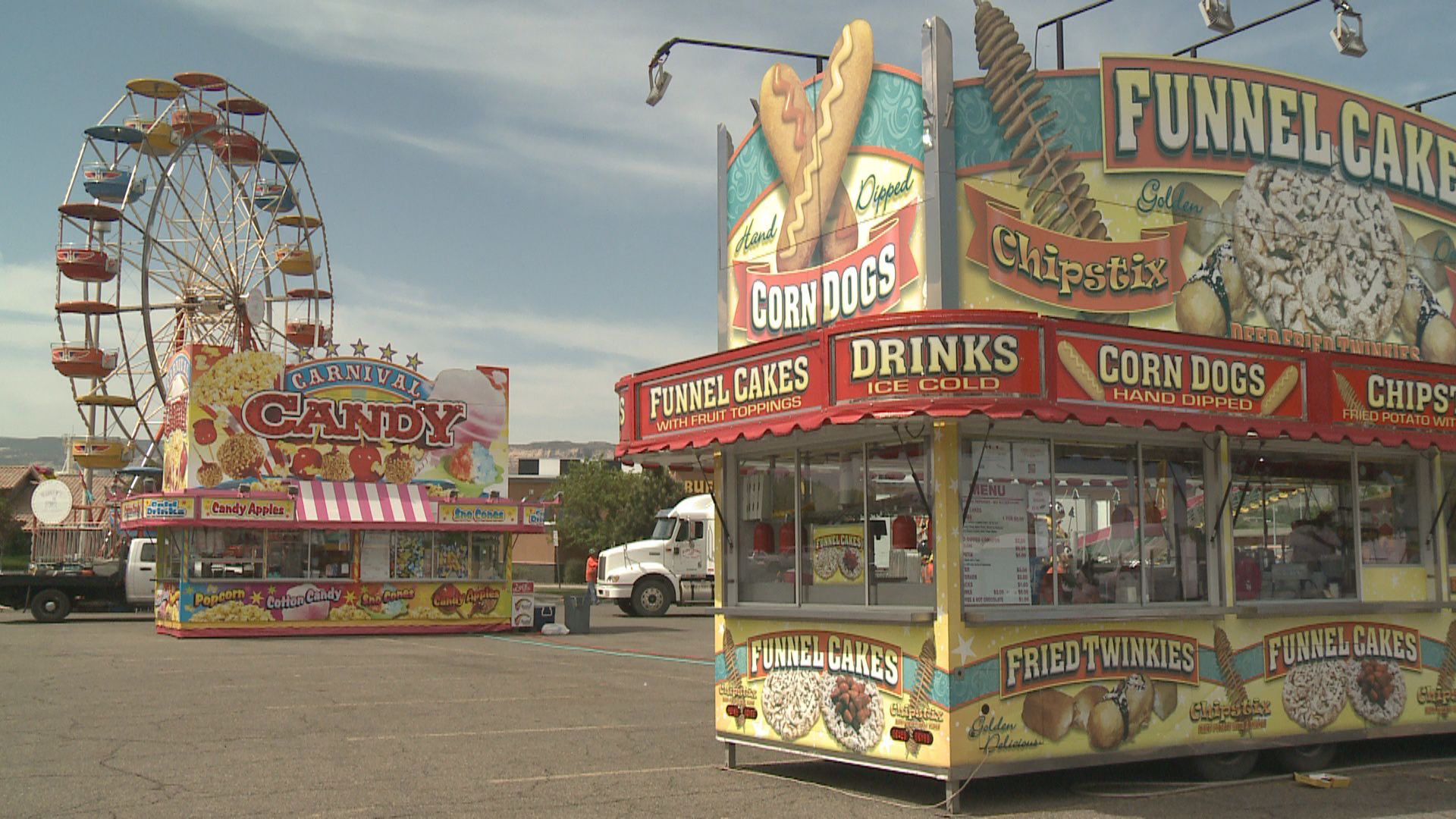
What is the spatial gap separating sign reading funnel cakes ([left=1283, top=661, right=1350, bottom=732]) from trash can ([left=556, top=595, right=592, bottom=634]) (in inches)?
778

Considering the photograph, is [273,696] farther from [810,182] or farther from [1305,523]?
[1305,523]

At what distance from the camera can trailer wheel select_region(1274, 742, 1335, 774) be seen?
34.6 ft

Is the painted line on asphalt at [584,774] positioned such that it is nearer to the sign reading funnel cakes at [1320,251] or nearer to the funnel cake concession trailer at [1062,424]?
the funnel cake concession trailer at [1062,424]

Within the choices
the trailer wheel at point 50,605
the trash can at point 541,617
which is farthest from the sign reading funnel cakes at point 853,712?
the trailer wheel at point 50,605

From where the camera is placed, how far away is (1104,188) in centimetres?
1063

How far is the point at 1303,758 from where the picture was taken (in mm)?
10609

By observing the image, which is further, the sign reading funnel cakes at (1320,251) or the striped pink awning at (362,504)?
the striped pink awning at (362,504)

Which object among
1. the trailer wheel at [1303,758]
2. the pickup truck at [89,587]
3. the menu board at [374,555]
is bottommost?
the trailer wheel at [1303,758]

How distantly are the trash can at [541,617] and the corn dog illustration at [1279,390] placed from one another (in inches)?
887

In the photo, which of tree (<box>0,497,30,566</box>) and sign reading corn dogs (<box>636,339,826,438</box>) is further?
tree (<box>0,497,30,566</box>)

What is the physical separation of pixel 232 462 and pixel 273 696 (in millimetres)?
13441

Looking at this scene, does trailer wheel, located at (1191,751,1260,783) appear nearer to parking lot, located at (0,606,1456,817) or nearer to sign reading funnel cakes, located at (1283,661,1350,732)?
parking lot, located at (0,606,1456,817)

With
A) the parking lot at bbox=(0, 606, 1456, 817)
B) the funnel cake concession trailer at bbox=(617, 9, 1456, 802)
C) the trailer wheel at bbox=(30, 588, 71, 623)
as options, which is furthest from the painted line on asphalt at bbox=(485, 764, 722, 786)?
the trailer wheel at bbox=(30, 588, 71, 623)

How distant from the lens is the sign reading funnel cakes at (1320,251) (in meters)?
11.4
